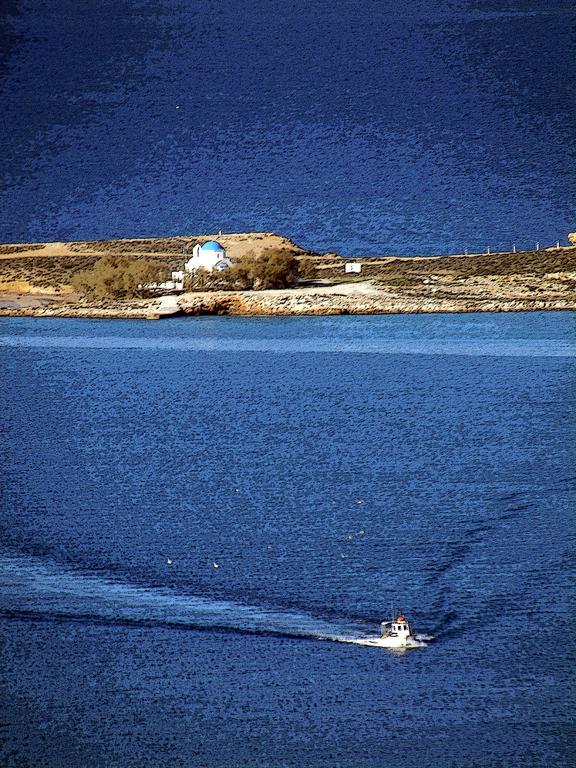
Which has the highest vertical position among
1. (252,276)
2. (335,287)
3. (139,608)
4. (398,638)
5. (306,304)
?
(252,276)

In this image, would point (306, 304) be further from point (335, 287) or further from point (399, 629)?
point (399, 629)

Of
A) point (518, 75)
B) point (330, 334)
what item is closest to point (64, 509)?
point (330, 334)

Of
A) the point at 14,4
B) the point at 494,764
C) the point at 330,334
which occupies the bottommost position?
the point at 494,764

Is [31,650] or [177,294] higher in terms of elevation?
[177,294]

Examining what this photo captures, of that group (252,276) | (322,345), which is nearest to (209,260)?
(252,276)

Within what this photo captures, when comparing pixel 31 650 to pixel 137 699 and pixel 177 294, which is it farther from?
pixel 177 294

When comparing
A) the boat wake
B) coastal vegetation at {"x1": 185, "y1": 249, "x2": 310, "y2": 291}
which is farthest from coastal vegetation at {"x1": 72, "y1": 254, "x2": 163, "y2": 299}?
the boat wake

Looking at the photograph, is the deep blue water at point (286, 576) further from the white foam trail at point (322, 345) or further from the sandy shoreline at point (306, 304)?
the sandy shoreline at point (306, 304)
